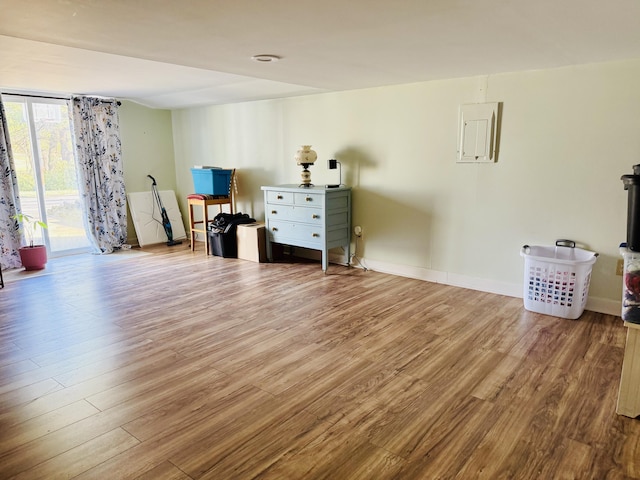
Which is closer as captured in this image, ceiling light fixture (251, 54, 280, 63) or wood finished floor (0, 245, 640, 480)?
wood finished floor (0, 245, 640, 480)

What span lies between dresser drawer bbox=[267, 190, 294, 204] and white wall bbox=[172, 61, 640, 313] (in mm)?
462

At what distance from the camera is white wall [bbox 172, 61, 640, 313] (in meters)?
3.18

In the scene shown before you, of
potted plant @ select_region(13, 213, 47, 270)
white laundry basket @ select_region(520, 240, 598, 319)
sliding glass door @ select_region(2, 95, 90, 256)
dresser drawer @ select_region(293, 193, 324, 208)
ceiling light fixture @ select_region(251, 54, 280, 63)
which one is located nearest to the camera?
ceiling light fixture @ select_region(251, 54, 280, 63)

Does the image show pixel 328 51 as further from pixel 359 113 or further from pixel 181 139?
pixel 181 139

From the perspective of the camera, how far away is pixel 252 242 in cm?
518

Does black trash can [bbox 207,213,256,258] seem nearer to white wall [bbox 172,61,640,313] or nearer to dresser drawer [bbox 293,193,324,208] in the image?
white wall [bbox 172,61,640,313]

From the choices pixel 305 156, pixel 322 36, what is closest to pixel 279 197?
pixel 305 156

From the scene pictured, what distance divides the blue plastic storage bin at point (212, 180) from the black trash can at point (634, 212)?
442cm

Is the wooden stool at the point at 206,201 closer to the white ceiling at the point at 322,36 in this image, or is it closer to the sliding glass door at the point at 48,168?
the sliding glass door at the point at 48,168

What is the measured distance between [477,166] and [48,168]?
510 cm

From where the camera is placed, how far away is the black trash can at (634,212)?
2.26 meters

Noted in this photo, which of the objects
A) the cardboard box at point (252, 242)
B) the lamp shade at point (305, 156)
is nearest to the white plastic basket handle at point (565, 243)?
the lamp shade at point (305, 156)

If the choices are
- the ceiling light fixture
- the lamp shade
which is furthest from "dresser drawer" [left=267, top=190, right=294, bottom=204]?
the ceiling light fixture

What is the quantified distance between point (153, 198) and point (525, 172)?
5.12 metres
